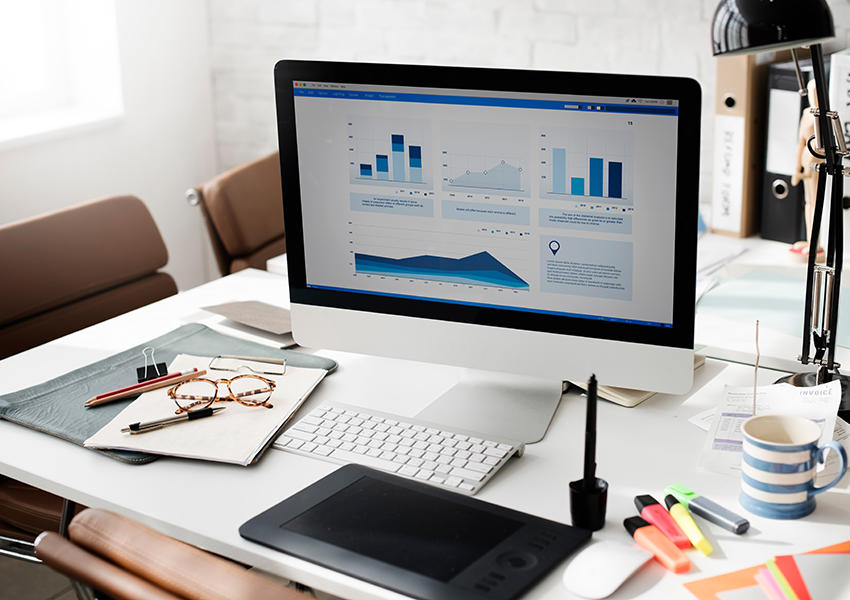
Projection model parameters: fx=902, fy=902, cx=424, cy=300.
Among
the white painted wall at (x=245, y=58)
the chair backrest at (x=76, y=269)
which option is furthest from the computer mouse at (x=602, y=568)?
the white painted wall at (x=245, y=58)

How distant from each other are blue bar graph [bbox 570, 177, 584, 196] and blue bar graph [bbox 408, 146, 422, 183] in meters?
0.20

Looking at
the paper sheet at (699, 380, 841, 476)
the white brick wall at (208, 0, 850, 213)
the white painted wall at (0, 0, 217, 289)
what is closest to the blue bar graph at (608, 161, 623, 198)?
the paper sheet at (699, 380, 841, 476)

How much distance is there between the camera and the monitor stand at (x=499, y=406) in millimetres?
1205

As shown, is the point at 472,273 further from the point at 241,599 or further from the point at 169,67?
the point at 169,67

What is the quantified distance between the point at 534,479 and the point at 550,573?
191mm

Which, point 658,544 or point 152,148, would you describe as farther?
point 152,148

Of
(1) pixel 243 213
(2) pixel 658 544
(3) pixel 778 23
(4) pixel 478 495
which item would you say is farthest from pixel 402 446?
(1) pixel 243 213

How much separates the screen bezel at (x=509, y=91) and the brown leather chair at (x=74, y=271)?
66 cm

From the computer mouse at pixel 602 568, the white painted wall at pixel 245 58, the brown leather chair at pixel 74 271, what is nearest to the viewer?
the computer mouse at pixel 602 568

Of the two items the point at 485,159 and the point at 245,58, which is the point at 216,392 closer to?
the point at 485,159

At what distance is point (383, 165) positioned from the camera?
3.98ft

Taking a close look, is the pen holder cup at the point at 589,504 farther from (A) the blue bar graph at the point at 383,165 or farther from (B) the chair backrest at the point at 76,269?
(B) the chair backrest at the point at 76,269

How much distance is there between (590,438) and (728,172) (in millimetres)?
1218

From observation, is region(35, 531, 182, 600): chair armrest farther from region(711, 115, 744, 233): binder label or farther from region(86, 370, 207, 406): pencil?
region(711, 115, 744, 233): binder label
